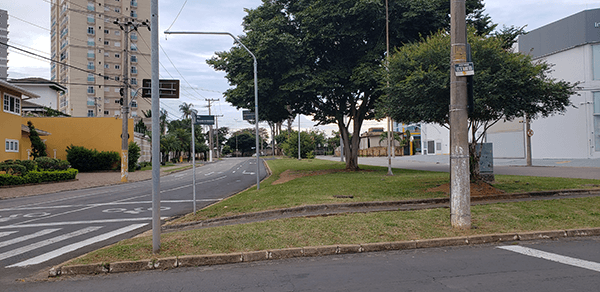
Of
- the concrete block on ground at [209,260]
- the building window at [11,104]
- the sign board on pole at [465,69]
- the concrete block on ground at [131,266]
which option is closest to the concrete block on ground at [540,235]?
the sign board on pole at [465,69]

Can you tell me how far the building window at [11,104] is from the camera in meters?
27.7

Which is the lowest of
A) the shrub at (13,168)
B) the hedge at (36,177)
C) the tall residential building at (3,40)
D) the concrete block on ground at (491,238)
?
the concrete block on ground at (491,238)

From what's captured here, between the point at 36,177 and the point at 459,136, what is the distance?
26071 mm

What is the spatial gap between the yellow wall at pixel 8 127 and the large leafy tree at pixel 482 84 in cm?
2816

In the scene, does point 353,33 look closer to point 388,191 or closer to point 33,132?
point 388,191

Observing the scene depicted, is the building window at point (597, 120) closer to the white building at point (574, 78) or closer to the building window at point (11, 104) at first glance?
the white building at point (574, 78)

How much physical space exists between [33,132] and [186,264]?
109 ft

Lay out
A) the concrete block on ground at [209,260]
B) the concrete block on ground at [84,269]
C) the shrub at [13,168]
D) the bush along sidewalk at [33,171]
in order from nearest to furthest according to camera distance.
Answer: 1. the concrete block on ground at [84,269]
2. the concrete block on ground at [209,260]
3. the bush along sidewalk at [33,171]
4. the shrub at [13,168]

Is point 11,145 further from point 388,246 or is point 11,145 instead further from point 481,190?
point 481,190

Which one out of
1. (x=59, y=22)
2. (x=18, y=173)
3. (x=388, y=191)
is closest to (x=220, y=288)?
(x=388, y=191)

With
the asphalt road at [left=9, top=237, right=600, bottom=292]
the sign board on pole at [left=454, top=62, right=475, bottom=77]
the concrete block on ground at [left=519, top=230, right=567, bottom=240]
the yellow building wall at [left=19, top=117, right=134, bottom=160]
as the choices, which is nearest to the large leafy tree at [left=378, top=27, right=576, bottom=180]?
the sign board on pole at [left=454, top=62, right=475, bottom=77]

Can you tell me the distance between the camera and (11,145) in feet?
94.0

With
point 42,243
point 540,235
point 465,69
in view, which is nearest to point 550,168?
point 540,235

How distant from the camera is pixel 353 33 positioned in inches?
827
